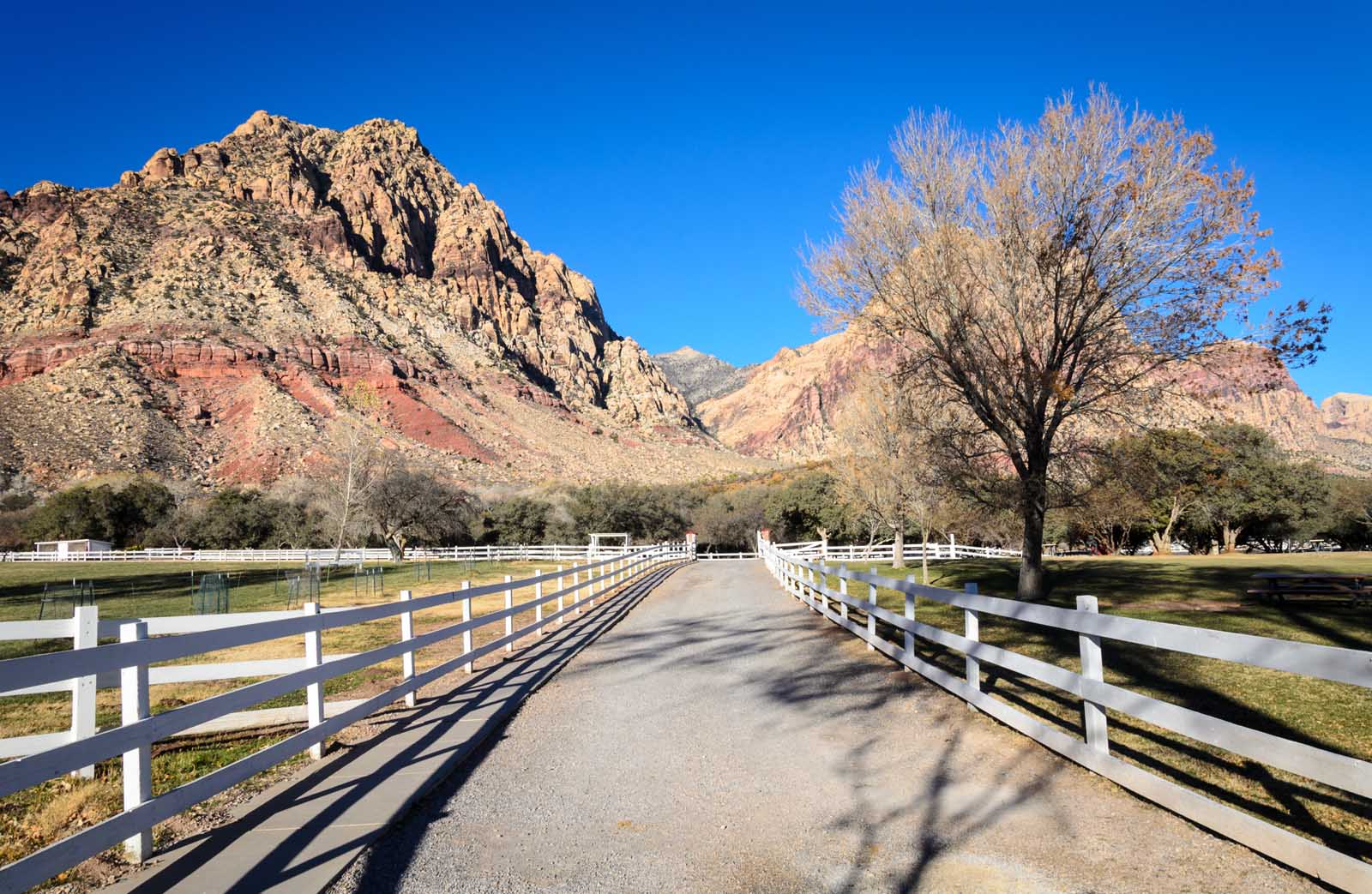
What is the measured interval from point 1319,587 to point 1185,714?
13324 millimetres

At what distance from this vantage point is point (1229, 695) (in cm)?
723

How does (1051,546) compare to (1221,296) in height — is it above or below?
below

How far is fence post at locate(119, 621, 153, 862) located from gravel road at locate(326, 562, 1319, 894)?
1.17 meters

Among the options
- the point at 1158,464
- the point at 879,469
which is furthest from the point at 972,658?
the point at 879,469

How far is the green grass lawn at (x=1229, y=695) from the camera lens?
14.7ft

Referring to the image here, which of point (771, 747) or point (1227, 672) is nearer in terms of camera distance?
point (771, 747)

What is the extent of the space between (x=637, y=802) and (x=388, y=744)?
8.32ft

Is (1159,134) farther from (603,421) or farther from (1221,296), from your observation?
(603,421)

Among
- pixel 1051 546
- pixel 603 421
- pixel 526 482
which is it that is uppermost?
pixel 603 421

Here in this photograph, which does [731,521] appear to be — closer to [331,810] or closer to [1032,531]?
[1032,531]

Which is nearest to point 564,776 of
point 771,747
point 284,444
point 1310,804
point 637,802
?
point 637,802

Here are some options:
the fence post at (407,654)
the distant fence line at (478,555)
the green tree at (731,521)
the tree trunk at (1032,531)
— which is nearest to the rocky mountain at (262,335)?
the distant fence line at (478,555)

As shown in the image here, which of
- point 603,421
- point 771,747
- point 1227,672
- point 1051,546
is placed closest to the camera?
point 771,747

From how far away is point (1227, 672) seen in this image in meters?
8.46
